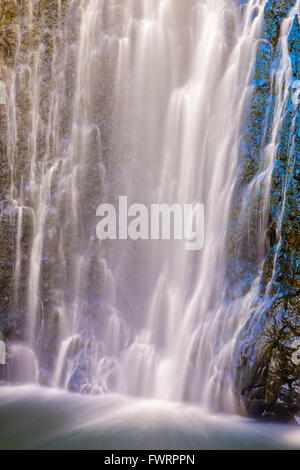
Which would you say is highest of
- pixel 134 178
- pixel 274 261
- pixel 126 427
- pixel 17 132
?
pixel 17 132

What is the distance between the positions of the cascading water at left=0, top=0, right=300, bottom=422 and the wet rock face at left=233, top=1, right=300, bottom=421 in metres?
0.13

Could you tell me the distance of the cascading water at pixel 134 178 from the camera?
6.54m

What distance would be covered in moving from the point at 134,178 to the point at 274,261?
2.73 meters

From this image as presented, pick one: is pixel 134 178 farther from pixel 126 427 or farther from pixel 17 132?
pixel 126 427

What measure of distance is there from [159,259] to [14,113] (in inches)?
145

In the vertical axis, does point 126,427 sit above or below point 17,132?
below

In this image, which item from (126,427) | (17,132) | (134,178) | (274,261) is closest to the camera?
(126,427)

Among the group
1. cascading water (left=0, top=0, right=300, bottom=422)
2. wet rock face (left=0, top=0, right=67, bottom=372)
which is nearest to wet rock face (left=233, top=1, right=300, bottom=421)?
cascading water (left=0, top=0, right=300, bottom=422)

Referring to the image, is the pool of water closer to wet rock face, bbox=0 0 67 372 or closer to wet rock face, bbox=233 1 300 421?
wet rock face, bbox=233 1 300 421

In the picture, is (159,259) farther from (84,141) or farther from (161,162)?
(84,141)

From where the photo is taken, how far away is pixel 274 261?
595 cm

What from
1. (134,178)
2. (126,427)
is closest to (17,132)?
(134,178)

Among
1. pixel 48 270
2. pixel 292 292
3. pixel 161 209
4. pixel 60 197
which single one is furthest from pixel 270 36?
pixel 48 270

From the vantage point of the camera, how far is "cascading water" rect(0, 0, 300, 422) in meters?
6.54
